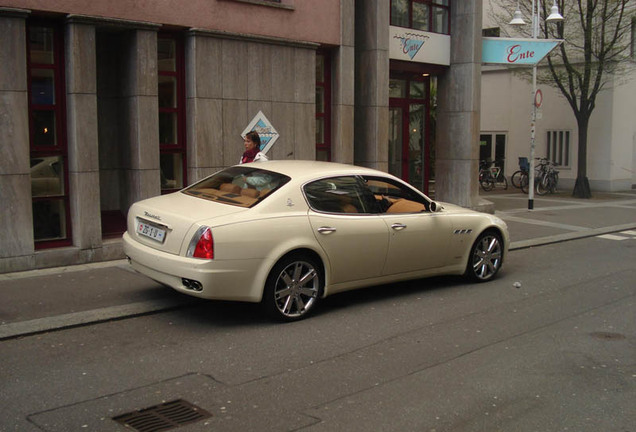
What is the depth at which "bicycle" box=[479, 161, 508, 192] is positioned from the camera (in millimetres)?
24969

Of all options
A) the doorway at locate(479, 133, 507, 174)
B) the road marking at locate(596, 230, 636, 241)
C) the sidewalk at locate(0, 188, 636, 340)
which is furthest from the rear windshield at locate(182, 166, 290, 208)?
the doorway at locate(479, 133, 507, 174)

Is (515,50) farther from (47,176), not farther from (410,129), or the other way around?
(47,176)

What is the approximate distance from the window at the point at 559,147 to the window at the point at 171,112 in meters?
18.1

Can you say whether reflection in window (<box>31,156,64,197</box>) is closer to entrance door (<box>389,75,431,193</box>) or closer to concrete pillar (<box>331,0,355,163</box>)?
concrete pillar (<box>331,0,355,163</box>)

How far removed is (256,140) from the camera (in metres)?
10.1

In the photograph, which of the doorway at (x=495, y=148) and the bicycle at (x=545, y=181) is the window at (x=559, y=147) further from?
the bicycle at (x=545, y=181)

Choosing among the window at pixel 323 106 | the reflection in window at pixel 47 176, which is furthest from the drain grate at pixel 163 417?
the window at pixel 323 106

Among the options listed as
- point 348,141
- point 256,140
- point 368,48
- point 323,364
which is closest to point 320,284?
point 323,364

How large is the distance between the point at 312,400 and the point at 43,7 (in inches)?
281

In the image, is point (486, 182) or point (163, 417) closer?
point (163, 417)

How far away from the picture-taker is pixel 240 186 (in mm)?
7523

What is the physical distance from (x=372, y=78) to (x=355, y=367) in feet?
31.9

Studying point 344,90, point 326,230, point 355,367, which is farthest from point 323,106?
point 355,367

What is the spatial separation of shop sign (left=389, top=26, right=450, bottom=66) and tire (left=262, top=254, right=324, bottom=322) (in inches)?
367
